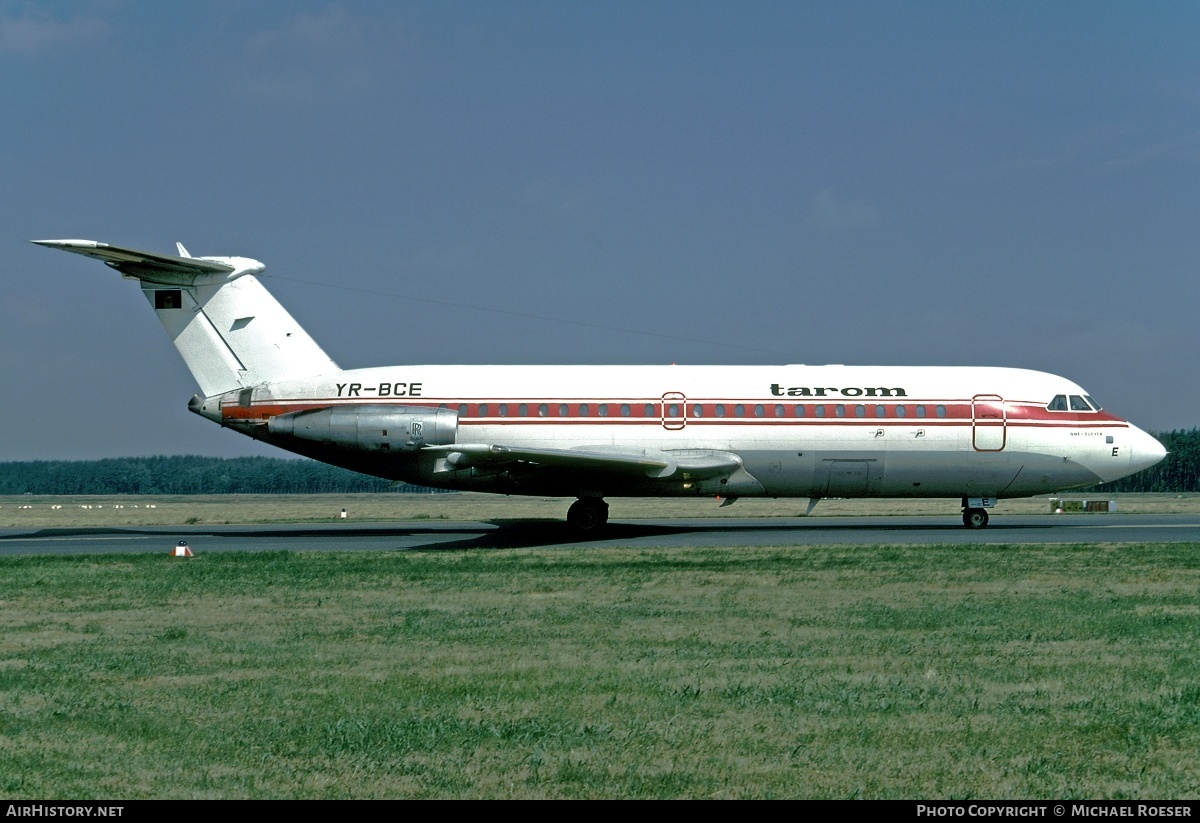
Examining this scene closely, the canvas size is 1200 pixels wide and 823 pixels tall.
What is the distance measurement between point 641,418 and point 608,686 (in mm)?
18291

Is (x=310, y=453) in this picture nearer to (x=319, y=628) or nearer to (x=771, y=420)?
(x=771, y=420)

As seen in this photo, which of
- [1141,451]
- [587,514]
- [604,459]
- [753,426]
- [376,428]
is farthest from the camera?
[1141,451]

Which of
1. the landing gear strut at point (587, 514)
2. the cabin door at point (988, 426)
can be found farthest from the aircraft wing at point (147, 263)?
the cabin door at point (988, 426)

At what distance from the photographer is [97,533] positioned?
31031 mm

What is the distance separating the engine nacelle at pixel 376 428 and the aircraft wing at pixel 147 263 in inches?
184

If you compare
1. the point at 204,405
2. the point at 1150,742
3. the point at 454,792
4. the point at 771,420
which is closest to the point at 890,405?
the point at 771,420

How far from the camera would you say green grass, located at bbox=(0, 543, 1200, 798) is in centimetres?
707

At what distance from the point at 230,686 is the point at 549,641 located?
3.58 m

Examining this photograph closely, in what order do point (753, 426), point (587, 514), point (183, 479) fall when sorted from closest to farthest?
point (753, 426)
point (587, 514)
point (183, 479)

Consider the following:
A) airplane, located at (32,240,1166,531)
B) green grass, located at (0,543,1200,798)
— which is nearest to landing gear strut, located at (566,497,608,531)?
airplane, located at (32,240,1166,531)

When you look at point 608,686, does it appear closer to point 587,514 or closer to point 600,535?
point 600,535

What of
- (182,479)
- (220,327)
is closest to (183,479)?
(182,479)

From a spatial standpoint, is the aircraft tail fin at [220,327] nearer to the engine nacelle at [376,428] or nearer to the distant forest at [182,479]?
the engine nacelle at [376,428]

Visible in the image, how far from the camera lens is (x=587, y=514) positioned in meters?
28.6
